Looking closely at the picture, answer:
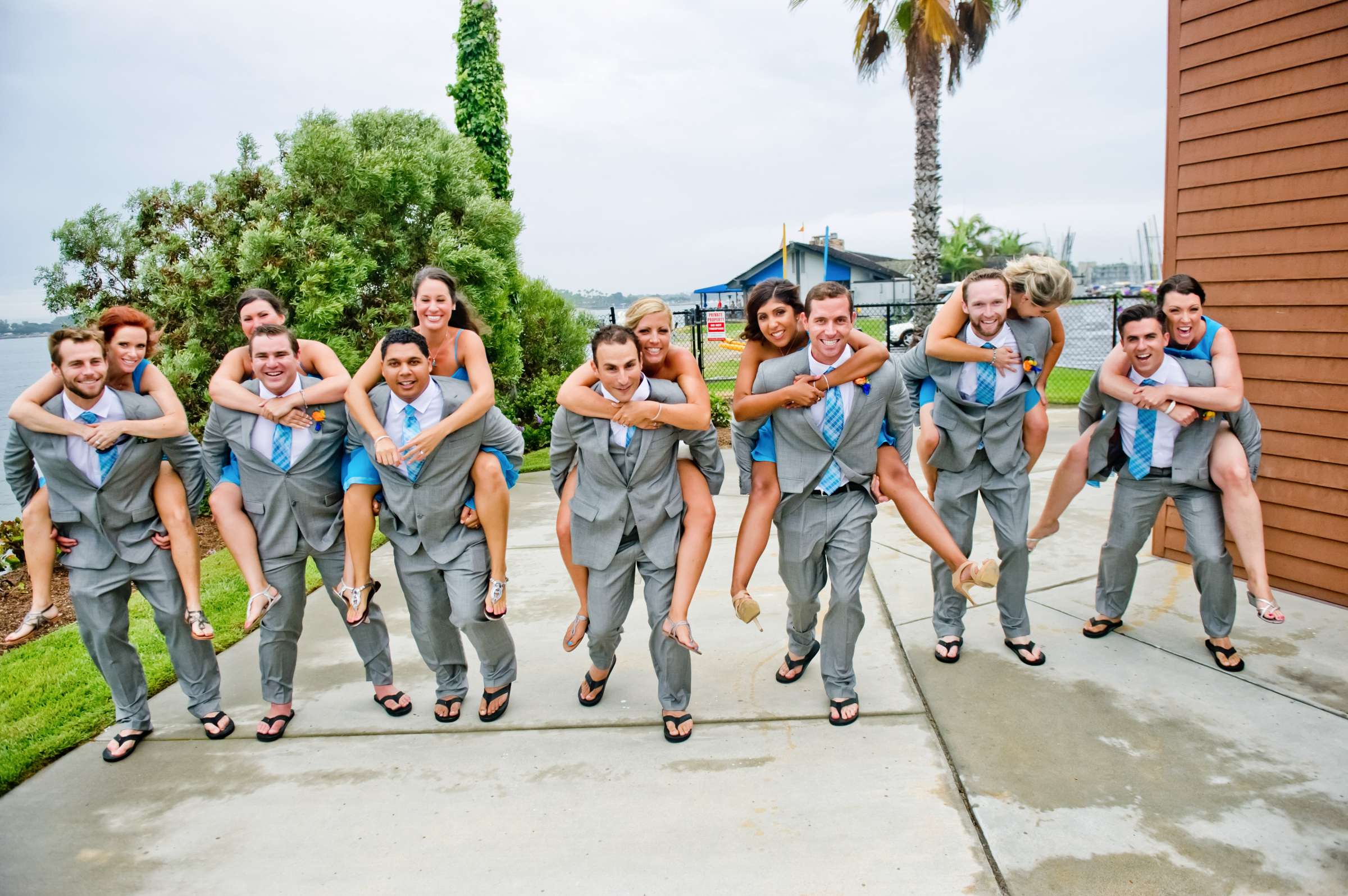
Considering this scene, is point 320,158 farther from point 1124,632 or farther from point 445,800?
point 1124,632

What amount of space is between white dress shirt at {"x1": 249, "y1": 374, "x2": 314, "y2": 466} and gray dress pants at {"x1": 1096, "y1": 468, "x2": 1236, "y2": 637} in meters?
3.56

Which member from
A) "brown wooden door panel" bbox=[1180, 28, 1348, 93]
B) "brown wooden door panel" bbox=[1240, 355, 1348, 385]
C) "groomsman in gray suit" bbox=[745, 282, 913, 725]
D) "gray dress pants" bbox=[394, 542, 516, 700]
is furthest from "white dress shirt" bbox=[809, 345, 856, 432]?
"brown wooden door panel" bbox=[1180, 28, 1348, 93]

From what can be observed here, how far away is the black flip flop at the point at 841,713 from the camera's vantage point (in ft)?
11.0

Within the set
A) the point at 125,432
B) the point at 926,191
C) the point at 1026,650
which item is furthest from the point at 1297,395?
the point at 926,191

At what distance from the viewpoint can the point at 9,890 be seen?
8.59 ft

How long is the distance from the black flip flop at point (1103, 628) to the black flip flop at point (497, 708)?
2743 mm

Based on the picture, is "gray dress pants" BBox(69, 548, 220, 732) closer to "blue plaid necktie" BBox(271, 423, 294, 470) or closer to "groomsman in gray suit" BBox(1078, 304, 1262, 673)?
"blue plaid necktie" BBox(271, 423, 294, 470)

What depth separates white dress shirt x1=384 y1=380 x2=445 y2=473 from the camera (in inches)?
132

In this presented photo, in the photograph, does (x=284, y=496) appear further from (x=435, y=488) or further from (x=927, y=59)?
(x=927, y=59)

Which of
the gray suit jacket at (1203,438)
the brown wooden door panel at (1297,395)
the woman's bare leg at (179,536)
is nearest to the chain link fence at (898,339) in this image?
the brown wooden door panel at (1297,395)

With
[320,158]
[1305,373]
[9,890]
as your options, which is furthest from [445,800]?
[320,158]

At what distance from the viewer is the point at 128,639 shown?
351 centimetres

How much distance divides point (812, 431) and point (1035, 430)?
118cm

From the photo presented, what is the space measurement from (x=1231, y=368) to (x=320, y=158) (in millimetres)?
8235
